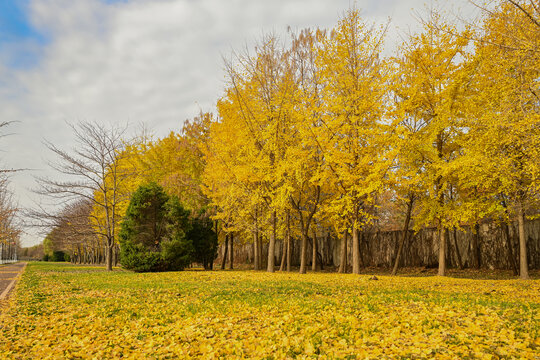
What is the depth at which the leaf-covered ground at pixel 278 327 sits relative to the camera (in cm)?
403

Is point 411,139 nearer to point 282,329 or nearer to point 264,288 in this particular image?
point 264,288

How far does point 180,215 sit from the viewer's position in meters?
17.3

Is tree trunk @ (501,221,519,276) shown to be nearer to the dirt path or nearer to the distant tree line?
the distant tree line

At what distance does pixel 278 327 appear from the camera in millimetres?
5012

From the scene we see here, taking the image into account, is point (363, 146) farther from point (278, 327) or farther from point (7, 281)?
point (7, 281)

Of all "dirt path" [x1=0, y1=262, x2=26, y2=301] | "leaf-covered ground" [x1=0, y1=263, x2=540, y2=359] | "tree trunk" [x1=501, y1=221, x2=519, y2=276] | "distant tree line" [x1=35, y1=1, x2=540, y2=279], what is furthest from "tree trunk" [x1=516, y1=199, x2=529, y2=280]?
"dirt path" [x1=0, y1=262, x2=26, y2=301]

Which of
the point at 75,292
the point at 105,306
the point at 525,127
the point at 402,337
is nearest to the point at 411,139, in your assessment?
the point at 525,127

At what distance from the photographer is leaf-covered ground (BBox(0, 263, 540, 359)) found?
13.2 ft

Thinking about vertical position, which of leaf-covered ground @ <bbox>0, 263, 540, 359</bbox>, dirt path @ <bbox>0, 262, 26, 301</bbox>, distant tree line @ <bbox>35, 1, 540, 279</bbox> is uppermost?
distant tree line @ <bbox>35, 1, 540, 279</bbox>

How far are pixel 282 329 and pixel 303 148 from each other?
10.0 meters

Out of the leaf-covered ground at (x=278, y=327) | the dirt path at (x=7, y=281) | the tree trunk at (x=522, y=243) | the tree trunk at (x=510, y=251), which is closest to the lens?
the leaf-covered ground at (x=278, y=327)

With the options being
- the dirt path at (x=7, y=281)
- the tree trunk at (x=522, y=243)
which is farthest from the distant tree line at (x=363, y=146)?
the dirt path at (x=7, y=281)

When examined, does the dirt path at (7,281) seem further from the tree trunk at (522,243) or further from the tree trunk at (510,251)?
the tree trunk at (510,251)

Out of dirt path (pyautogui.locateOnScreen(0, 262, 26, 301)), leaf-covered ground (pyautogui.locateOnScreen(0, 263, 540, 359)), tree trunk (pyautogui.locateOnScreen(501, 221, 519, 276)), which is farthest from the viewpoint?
tree trunk (pyautogui.locateOnScreen(501, 221, 519, 276))
